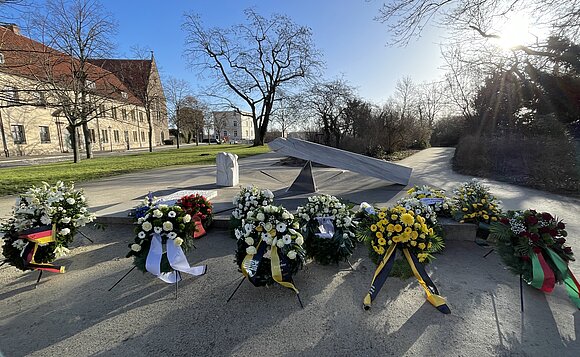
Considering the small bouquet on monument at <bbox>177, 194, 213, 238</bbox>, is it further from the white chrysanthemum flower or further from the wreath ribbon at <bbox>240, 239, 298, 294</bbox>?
the wreath ribbon at <bbox>240, 239, 298, 294</bbox>

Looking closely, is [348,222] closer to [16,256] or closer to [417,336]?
[417,336]

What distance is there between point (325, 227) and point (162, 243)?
194 centimetres

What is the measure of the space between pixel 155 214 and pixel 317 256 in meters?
1.99

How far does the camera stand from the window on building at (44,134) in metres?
28.8

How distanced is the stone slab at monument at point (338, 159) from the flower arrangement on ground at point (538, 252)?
168 inches

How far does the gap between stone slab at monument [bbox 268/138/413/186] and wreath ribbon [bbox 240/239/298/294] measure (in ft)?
13.8

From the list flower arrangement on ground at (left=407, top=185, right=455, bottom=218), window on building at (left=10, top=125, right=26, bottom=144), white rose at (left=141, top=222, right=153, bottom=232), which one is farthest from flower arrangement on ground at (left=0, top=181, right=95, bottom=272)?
window on building at (left=10, top=125, right=26, bottom=144)

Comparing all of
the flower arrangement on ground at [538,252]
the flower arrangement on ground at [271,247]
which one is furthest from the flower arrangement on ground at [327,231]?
the flower arrangement on ground at [538,252]

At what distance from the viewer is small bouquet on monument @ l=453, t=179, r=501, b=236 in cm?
398

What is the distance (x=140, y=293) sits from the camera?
2863 mm

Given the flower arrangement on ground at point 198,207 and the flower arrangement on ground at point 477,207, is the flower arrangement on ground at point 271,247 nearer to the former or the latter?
the flower arrangement on ground at point 198,207

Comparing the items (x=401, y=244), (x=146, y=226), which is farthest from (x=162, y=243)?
(x=401, y=244)

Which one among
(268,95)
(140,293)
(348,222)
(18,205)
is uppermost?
(268,95)

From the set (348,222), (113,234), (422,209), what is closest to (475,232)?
(422,209)
